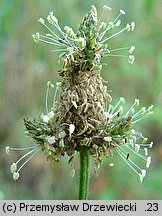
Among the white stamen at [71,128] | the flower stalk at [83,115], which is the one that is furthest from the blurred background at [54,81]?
the white stamen at [71,128]

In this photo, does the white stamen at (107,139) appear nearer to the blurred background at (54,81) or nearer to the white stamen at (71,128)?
the white stamen at (71,128)

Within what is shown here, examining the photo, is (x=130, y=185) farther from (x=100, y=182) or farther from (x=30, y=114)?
(x=30, y=114)

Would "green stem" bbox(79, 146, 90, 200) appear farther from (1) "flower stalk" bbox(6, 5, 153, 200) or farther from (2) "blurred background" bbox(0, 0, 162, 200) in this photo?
(2) "blurred background" bbox(0, 0, 162, 200)

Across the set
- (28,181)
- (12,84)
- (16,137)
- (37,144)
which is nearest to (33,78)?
(12,84)

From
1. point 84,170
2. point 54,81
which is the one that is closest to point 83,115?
point 84,170

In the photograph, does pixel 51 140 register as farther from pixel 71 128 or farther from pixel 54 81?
pixel 54 81

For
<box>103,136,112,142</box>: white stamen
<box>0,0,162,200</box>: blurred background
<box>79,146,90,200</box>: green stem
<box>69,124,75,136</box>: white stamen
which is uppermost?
<box>0,0,162,200</box>: blurred background

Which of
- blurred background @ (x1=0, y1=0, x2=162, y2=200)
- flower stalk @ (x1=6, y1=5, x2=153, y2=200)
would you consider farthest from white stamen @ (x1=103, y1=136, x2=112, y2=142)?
blurred background @ (x1=0, y1=0, x2=162, y2=200)
